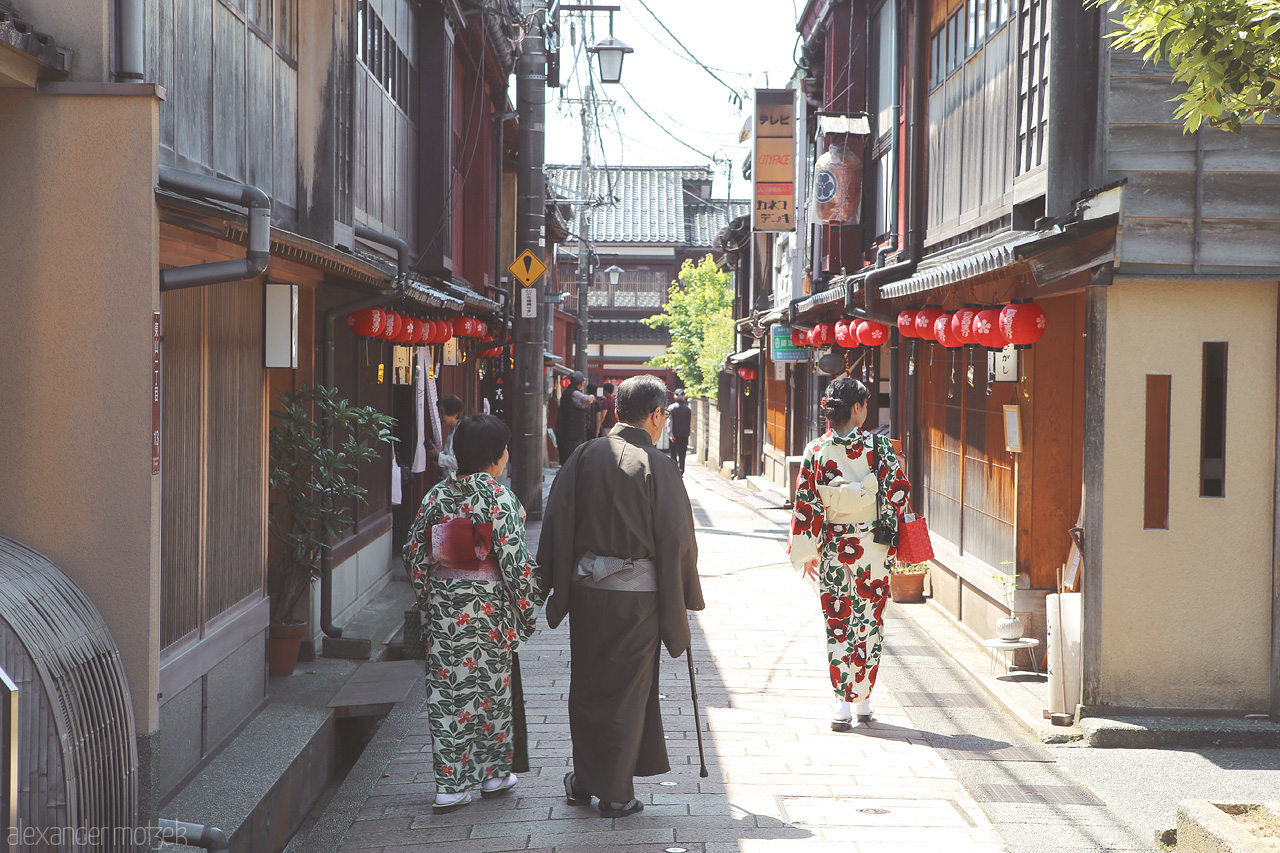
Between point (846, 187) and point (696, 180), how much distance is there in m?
42.8

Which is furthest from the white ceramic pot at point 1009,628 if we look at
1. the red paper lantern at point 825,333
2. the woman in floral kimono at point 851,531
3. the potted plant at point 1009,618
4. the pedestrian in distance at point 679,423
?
the pedestrian in distance at point 679,423

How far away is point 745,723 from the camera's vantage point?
8102 mm

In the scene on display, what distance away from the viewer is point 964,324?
9859mm

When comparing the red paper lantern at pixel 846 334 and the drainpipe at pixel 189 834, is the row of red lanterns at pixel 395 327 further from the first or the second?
the drainpipe at pixel 189 834

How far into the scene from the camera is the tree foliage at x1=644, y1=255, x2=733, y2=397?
131 feet

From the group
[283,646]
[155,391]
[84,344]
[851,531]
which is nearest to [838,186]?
[851,531]

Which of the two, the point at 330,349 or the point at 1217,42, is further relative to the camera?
the point at 330,349

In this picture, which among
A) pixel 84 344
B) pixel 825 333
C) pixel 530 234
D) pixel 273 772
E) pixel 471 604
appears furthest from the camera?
pixel 825 333

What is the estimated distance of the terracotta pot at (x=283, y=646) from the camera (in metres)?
9.09

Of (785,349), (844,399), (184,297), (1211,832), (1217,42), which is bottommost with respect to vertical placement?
(1211,832)

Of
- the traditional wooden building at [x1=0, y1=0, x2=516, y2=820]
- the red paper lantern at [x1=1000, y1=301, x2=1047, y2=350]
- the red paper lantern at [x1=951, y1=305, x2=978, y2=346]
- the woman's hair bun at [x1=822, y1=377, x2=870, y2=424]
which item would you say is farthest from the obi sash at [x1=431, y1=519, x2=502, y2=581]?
the red paper lantern at [x1=951, y1=305, x2=978, y2=346]

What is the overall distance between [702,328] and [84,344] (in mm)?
37747

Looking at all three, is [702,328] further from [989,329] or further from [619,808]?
[619,808]

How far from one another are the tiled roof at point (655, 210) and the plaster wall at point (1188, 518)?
4743 cm
